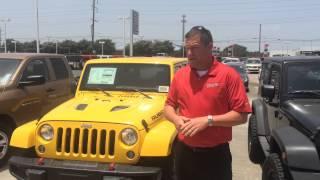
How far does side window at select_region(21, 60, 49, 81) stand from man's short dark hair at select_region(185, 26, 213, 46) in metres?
5.29

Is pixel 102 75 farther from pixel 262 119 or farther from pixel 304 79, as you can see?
pixel 304 79

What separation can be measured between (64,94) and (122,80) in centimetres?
306

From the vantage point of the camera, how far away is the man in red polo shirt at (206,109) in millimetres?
3648

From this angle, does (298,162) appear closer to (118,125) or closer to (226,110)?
(226,110)

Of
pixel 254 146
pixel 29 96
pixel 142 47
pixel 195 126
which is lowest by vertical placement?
pixel 254 146

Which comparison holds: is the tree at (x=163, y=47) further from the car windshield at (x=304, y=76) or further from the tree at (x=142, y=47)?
the car windshield at (x=304, y=76)

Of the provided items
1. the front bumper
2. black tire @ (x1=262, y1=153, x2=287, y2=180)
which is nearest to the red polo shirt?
black tire @ (x1=262, y1=153, x2=287, y2=180)

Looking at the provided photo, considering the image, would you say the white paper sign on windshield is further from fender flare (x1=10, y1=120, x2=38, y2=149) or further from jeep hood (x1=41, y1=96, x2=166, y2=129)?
fender flare (x1=10, y1=120, x2=38, y2=149)

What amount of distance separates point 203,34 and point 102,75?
11.1 feet

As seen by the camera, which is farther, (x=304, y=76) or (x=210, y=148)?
(x=304, y=76)

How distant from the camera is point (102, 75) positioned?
6.87m

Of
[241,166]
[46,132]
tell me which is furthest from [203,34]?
[241,166]

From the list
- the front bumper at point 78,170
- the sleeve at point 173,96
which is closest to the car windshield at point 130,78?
the front bumper at point 78,170

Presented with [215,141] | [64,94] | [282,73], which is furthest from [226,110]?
[64,94]
